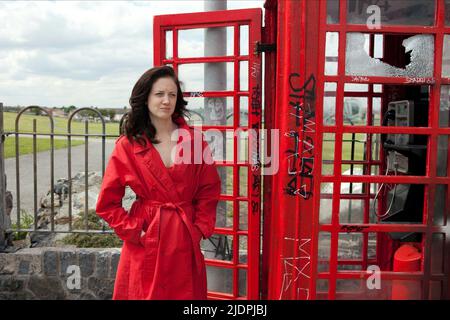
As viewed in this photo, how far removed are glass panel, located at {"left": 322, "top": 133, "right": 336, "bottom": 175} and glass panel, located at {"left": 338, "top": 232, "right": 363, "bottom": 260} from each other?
2.13 m

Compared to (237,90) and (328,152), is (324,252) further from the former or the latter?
(237,90)

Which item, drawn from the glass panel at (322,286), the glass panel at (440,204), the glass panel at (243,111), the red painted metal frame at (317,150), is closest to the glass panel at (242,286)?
the red painted metal frame at (317,150)

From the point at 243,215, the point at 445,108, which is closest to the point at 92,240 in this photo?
the point at 243,215

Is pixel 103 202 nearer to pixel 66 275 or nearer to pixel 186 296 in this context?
pixel 186 296

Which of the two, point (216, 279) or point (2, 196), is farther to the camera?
point (2, 196)

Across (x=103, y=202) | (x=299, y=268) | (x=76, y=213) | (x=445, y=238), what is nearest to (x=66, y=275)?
(x=76, y=213)

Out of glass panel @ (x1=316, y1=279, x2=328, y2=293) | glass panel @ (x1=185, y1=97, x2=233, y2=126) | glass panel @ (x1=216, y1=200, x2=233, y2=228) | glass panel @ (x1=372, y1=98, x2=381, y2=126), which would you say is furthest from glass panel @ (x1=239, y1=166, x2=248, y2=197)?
glass panel @ (x1=372, y1=98, x2=381, y2=126)

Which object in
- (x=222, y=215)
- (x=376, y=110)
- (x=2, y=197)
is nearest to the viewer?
(x=222, y=215)

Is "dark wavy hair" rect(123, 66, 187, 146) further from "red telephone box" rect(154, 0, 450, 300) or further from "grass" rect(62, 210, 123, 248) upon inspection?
"grass" rect(62, 210, 123, 248)

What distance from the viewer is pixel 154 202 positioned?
2.62 metres

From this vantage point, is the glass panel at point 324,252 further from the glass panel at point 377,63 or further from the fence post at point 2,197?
the fence post at point 2,197

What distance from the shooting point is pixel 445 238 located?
2766 millimetres

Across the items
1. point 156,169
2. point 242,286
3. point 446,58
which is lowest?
point 242,286

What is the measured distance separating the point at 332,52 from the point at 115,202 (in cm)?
170
